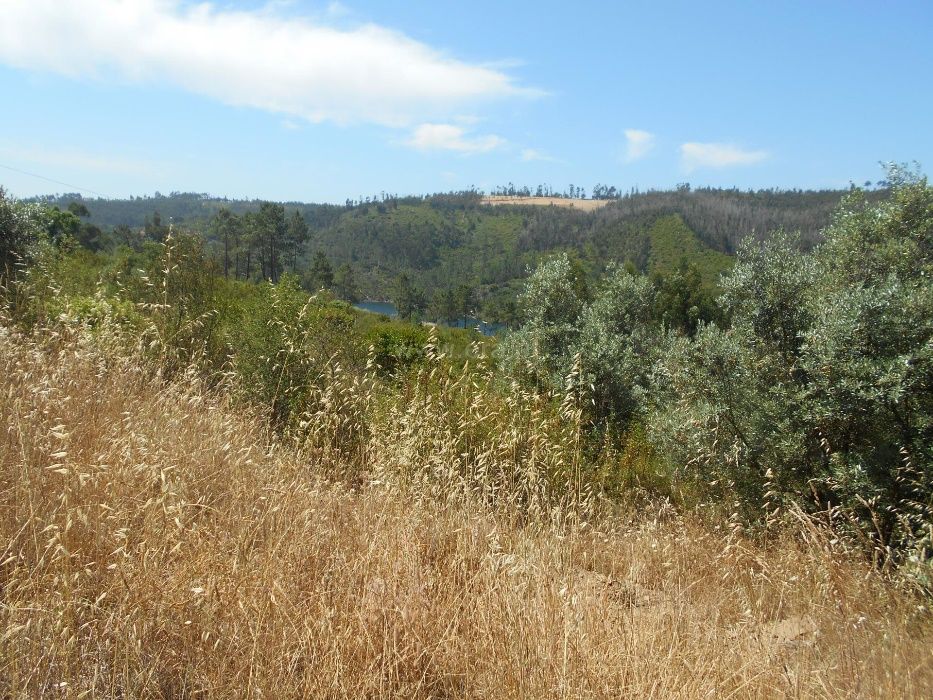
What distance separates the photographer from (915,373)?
17.9 feet

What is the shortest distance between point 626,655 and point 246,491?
183 cm

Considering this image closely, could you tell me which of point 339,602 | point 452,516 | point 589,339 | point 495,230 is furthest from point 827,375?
point 495,230

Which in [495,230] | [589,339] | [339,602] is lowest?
[589,339]

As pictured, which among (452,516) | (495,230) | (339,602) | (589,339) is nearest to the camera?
(339,602)

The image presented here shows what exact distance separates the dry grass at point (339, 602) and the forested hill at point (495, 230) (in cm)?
7960

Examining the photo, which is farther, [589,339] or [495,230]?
[495,230]

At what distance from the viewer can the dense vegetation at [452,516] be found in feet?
6.01

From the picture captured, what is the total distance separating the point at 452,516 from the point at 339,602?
78cm

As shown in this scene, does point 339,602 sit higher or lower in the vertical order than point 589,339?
higher

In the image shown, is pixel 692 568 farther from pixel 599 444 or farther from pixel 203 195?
pixel 203 195

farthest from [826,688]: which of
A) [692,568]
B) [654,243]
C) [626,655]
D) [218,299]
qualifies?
[654,243]

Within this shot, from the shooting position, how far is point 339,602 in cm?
209

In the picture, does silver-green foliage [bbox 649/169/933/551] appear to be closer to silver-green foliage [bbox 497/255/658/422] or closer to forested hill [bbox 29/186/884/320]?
silver-green foliage [bbox 497/255/658/422]

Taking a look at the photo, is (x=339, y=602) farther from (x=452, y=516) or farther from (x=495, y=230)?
(x=495, y=230)
